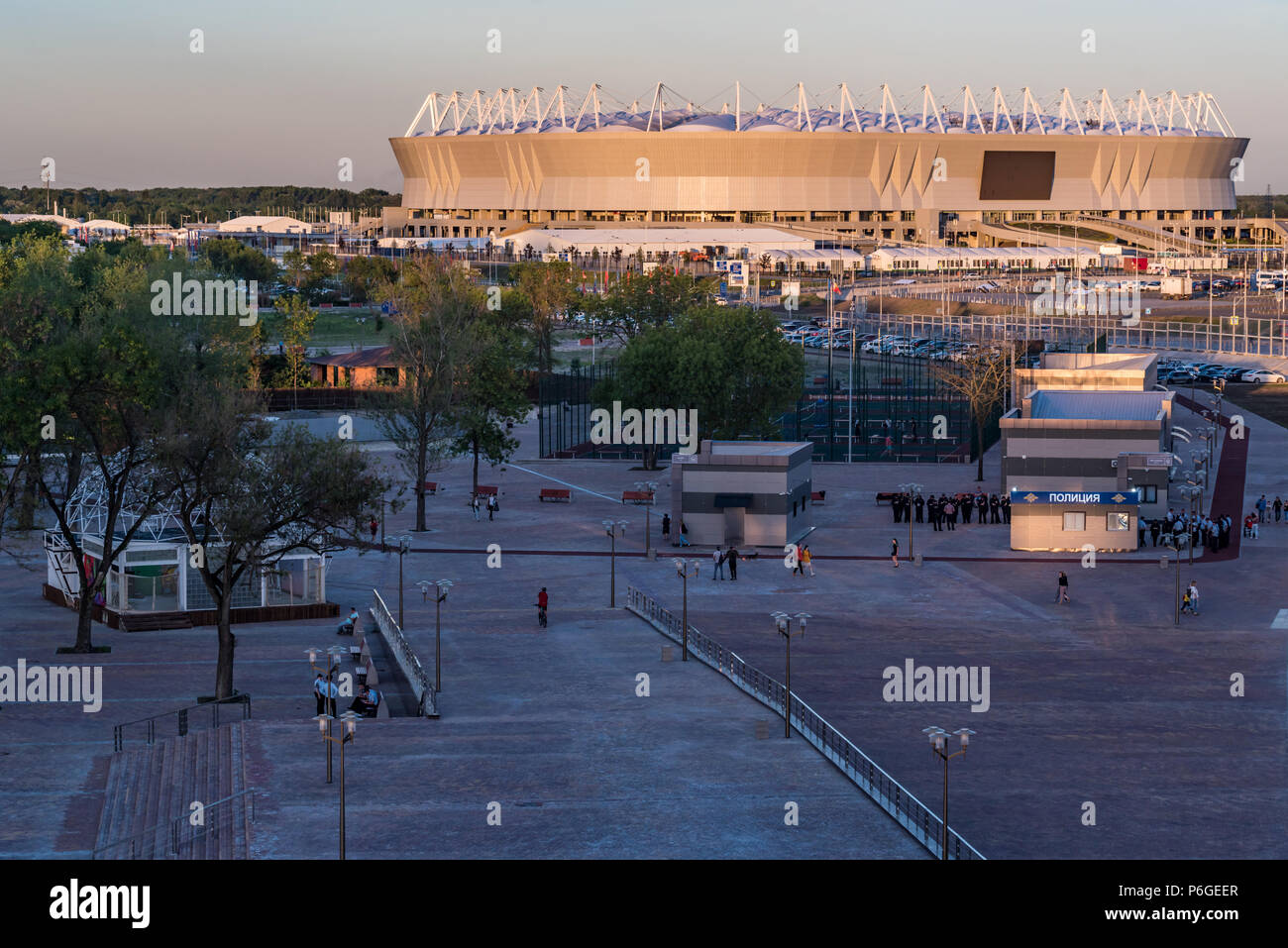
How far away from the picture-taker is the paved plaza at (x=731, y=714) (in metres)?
26.5

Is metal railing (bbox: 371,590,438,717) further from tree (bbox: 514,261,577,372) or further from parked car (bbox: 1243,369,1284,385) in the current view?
parked car (bbox: 1243,369,1284,385)

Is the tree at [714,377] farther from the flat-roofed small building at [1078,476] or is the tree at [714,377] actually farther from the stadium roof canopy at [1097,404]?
the flat-roofed small building at [1078,476]

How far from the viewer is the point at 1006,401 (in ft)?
281

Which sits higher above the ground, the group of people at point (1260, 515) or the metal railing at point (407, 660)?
the group of people at point (1260, 515)

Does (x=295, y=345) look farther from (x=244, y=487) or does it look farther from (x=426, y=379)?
(x=244, y=487)

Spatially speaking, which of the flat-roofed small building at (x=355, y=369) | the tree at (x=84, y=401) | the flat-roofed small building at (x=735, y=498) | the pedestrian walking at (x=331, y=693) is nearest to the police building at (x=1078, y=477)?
the flat-roofed small building at (x=735, y=498)

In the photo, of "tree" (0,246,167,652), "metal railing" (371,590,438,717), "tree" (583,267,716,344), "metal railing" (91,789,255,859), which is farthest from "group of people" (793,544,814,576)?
"tree" (583,267,716,344)

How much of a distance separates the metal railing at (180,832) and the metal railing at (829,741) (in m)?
10.0

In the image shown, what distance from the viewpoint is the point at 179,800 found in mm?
28797

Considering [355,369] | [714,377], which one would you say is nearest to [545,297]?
[355,369]
